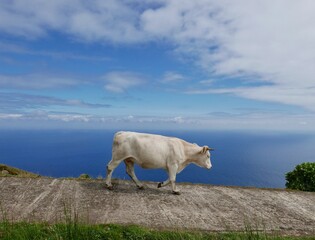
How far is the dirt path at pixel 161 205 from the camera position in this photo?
261 inches

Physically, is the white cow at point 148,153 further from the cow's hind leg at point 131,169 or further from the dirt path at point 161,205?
the dirt path at point 161,205

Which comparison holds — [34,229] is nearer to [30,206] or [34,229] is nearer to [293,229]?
[30,206]

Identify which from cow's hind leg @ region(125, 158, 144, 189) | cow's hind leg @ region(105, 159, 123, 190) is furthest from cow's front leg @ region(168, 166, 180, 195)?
cow's hind leg @ region(105, 159, 123, 190)

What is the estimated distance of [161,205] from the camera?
7703 mm

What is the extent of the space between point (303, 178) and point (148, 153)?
6601 millimetres

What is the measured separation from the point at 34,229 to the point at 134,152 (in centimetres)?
380

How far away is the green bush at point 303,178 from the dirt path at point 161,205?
1276 mm

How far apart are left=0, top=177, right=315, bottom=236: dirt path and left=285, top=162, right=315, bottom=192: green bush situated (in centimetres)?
128

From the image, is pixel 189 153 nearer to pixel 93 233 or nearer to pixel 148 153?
pixel 148 153

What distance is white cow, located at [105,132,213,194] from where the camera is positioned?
872 cm

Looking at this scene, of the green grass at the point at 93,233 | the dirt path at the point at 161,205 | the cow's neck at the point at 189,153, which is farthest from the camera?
the cow's neck at the point at 189,153

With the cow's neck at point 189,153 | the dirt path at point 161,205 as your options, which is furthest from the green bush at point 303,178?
the cow's neck at point 189,153

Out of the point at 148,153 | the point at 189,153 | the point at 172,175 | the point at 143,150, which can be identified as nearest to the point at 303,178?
the point at 189,153

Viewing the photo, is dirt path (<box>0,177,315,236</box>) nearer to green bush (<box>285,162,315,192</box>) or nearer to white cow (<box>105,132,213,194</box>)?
white cow (<box>105,132,213,194</box>)
